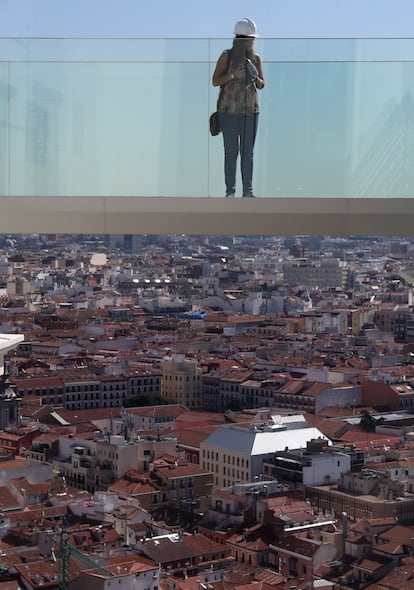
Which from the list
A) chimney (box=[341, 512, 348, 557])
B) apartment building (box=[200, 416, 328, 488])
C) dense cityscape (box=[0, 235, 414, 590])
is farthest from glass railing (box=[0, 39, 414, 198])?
apartment building (box=[200, 416, 328, 488])

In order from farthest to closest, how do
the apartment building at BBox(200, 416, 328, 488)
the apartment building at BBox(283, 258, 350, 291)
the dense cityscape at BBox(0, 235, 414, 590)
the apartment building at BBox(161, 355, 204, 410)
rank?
the apartment building at BBox(283, 258, 350, 291) < the apartment building at BBox(161, 355, 204, 410) < the apartment building at BBox(200, 416, 328, 488) < the dense cityscape at BBox(0, 235, 414, 590)

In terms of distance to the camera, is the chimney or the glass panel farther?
the chimney

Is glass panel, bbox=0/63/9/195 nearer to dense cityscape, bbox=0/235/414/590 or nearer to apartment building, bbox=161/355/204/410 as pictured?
dense cityscape, bbox=0/235/414/590

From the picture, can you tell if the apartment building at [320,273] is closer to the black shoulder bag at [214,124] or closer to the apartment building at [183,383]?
the apartment building at [183,383]

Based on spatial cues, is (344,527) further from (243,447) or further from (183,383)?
(183,383)

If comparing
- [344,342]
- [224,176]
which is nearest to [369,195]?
[224,176]

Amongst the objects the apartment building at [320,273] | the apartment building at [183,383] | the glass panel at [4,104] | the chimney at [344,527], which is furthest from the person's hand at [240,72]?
the apartment building at [320,273]

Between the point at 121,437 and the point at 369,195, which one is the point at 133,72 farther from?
the point at 121,437

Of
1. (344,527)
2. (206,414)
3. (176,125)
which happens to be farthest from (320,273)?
(176,125)
